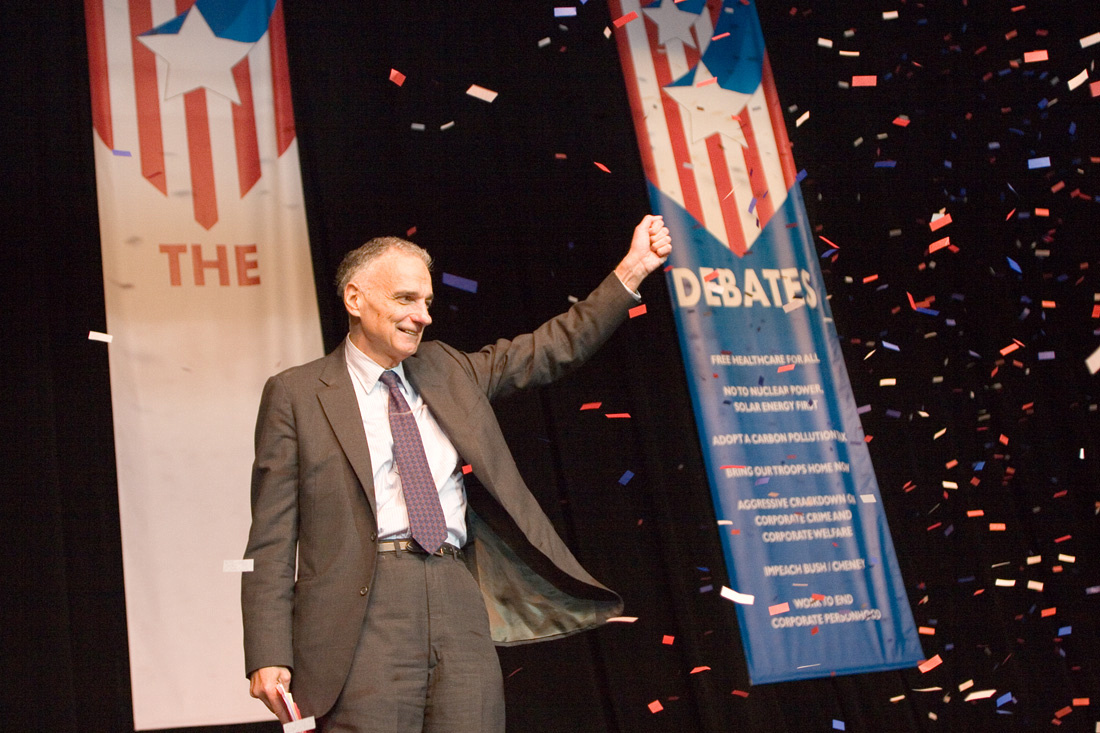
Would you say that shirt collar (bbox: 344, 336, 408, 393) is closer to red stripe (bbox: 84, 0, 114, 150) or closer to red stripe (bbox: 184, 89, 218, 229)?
red stripe (bbox: 184, 89, 218, 229)

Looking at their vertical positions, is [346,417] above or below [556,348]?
below

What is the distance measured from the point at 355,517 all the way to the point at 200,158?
2003mm

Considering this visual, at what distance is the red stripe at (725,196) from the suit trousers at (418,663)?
2.46m

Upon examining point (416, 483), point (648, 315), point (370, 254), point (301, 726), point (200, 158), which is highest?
point (200, 158)

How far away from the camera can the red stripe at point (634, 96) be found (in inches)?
163

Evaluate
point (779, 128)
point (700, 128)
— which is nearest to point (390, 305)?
point (700, 128)

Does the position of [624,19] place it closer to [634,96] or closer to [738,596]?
[634,96]

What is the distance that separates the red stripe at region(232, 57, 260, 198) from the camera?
3592 mm

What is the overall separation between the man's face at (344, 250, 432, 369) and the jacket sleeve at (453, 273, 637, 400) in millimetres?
199

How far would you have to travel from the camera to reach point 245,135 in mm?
3609

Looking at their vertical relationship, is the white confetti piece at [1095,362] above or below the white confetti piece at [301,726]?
above

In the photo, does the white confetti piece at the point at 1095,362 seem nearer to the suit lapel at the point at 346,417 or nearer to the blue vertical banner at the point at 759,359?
the blue vertical banner at the point at 759,359

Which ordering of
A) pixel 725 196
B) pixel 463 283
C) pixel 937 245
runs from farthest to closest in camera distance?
pixel 937 245 → pixel 725 196 → pixel 463 283

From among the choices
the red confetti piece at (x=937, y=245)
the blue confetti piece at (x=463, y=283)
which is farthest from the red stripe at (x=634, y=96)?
the red confetti piece at (x=937, y=245)
